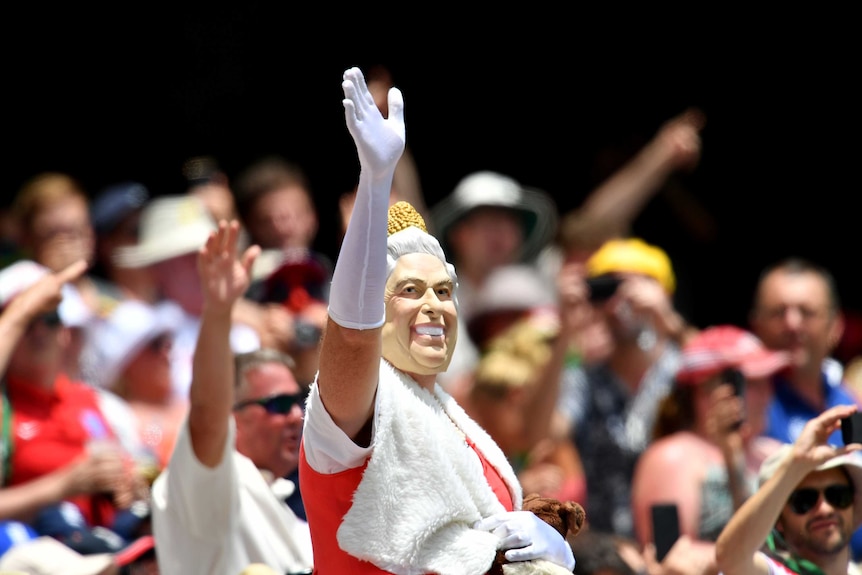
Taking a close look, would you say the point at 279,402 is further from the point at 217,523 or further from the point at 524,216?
the point at 524,216

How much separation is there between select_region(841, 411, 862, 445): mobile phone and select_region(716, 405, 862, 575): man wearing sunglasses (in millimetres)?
17

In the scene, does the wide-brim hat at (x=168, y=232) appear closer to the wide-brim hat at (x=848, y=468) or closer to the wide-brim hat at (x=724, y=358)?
the wide-brim hat at (x=724, y=358)

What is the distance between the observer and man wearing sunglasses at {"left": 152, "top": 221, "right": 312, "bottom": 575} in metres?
4.68

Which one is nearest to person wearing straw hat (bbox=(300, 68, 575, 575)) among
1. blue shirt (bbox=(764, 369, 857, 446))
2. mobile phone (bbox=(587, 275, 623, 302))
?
blue shirt (bbox=(764, 369, 857, 446))

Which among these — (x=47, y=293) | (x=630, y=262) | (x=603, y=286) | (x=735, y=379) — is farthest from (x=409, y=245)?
(x=630, y=262)

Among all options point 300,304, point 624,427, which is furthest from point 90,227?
point 624,427

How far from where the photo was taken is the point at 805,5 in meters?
9.32

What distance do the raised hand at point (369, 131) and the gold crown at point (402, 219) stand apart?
19.0 inches

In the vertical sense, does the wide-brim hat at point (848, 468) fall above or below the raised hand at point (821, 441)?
below

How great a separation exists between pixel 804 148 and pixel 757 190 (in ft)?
1.35

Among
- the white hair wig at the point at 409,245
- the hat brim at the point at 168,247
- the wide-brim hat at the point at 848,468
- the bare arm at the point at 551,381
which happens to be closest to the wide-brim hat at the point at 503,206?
the bare arm at the point at 551,381

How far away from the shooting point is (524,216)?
24.6ft

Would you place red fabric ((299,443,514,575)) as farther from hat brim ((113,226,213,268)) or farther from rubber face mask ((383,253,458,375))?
hat brim ((113,226,213,268))

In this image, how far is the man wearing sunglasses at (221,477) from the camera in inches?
184
